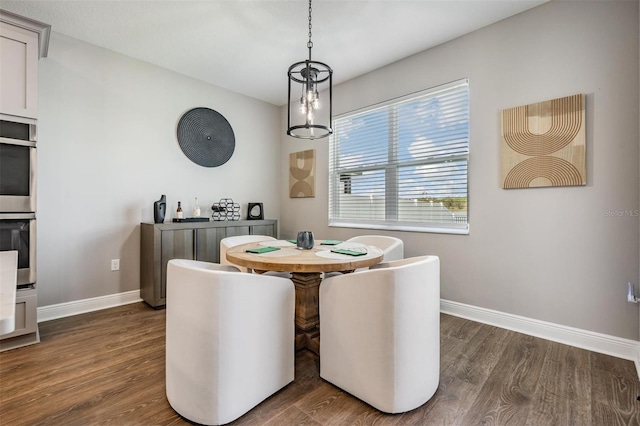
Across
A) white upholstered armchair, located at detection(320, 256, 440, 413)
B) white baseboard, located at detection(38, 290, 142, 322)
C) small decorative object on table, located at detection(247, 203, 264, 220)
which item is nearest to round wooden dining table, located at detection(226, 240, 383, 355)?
white upholstered armchair, located at detection(320, 256, 440, 413)

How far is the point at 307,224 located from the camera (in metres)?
4.03

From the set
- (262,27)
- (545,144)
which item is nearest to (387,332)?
(545,144)

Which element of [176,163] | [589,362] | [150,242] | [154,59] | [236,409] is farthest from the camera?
[176,163]

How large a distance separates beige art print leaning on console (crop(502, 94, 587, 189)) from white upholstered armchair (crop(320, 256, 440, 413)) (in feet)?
4.45

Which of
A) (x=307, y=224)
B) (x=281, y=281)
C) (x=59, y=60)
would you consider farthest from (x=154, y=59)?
(x=281, y=281)

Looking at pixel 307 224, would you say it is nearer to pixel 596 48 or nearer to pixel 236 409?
pixel 236 409

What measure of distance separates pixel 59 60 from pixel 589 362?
4.70 meters

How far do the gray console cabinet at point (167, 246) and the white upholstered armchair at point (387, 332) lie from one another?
1.99 meters

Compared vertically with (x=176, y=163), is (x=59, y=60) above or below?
above

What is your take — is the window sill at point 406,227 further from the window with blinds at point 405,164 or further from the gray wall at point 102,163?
the gray wall at point 102,163

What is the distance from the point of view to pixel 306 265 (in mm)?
1595

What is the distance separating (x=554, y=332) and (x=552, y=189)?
1.07 meters

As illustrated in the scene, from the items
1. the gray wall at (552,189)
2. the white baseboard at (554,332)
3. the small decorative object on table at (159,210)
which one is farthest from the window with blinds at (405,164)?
the small decorative object on table at (159,210)

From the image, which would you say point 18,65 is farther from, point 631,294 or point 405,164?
point 631,294
